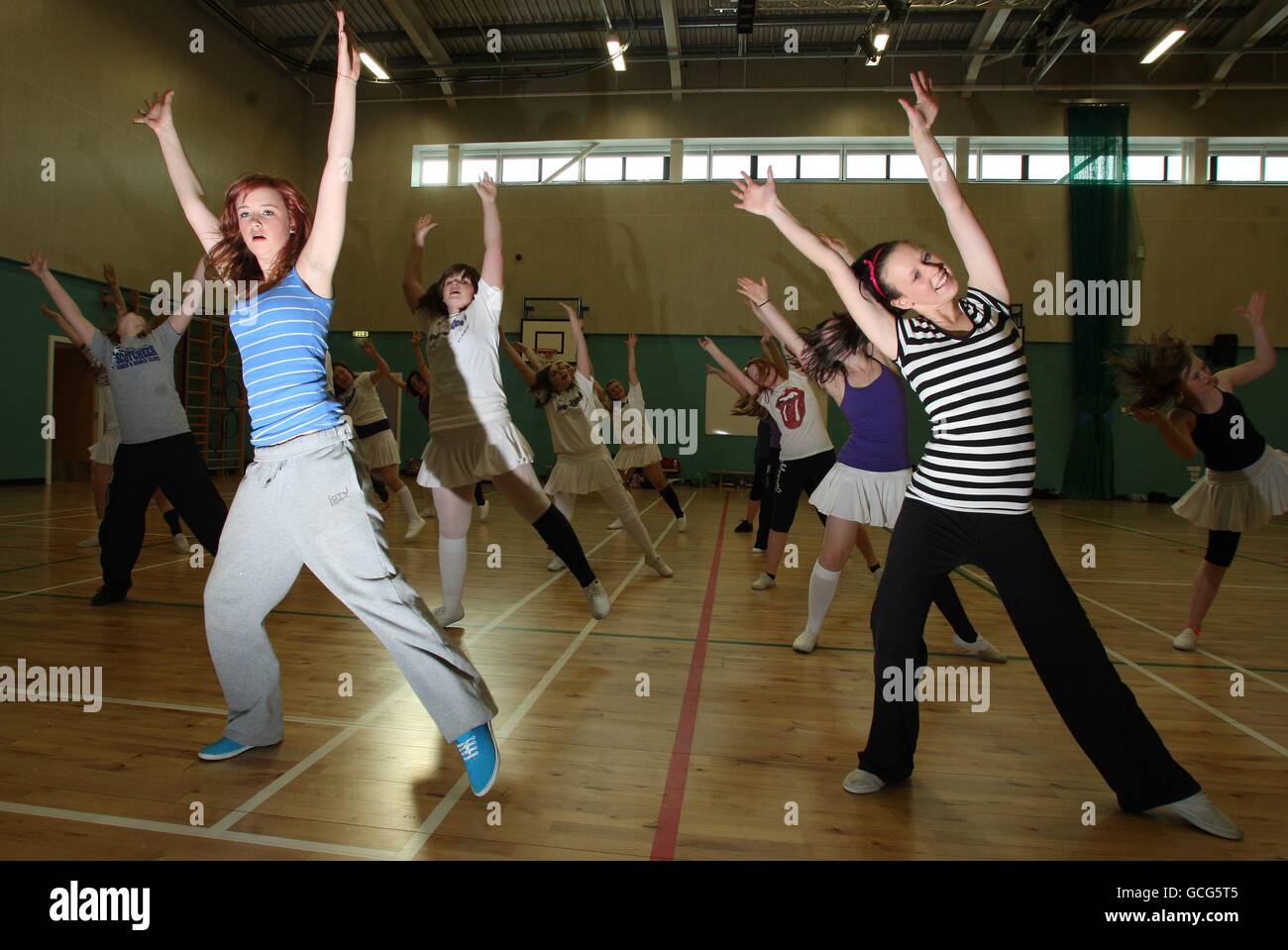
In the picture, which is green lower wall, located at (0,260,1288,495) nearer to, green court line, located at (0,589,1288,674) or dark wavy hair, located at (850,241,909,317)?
green court line, located at (0,589,1288,674)

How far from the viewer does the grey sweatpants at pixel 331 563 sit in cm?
193

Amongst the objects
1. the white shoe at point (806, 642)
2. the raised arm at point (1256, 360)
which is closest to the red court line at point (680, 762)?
the white shoe at point (806, 642)

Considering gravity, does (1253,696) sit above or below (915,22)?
below

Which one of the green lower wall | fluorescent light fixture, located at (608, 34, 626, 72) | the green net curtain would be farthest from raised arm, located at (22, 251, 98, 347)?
the green net curtain

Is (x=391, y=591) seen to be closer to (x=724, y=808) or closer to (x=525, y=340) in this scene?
(x=724, y=808)

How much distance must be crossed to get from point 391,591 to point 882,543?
6.58 metres

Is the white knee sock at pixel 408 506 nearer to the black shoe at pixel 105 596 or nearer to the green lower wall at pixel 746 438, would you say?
the black shoe at pixel 105 596

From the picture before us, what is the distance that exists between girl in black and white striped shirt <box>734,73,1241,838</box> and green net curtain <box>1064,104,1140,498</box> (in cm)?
1511

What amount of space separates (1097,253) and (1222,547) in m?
13.4

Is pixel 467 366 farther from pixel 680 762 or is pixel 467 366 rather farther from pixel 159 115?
pixel 680 762

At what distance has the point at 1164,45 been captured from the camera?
1291cm

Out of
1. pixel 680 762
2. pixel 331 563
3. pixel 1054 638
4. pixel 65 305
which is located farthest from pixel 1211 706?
pixel 65 305

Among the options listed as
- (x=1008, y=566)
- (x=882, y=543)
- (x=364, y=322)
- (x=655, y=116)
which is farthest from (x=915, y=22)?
(x=1008, y=566)
